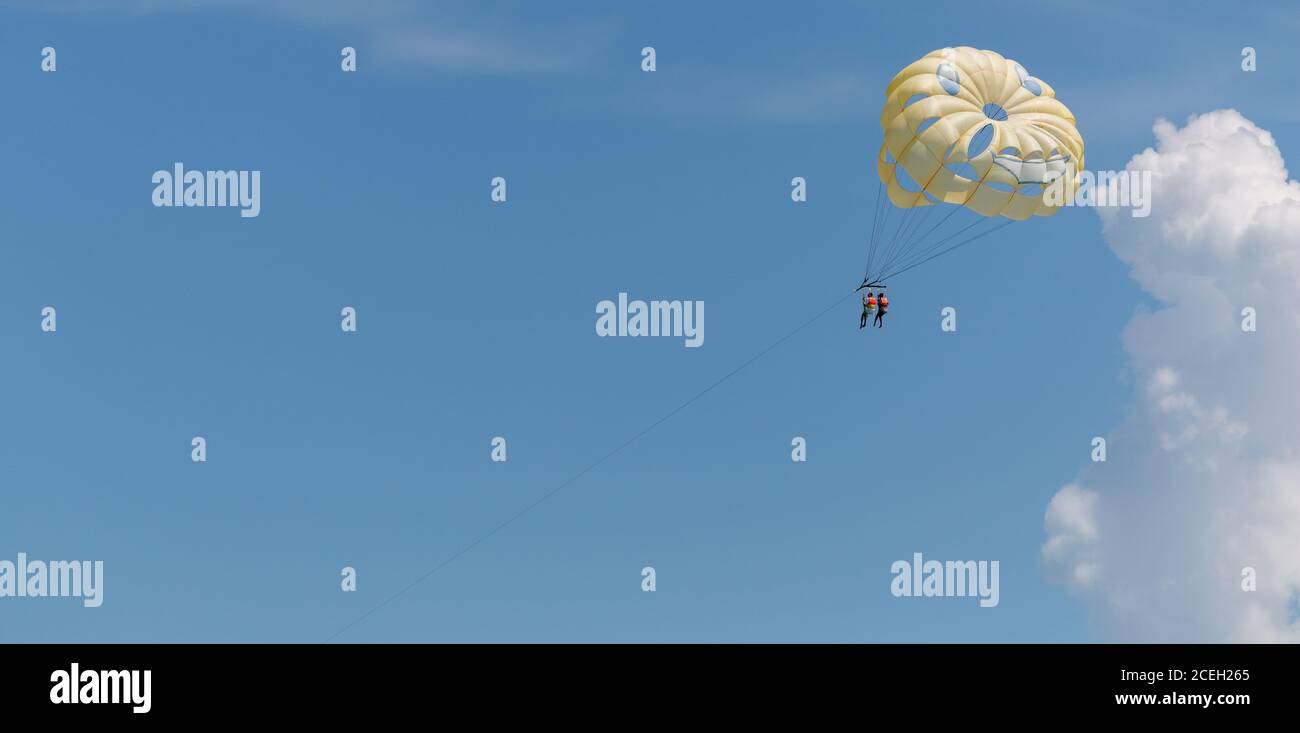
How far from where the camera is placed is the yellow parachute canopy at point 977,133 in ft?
241

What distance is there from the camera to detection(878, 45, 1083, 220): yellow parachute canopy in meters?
73.3

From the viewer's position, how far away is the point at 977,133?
7381cm
